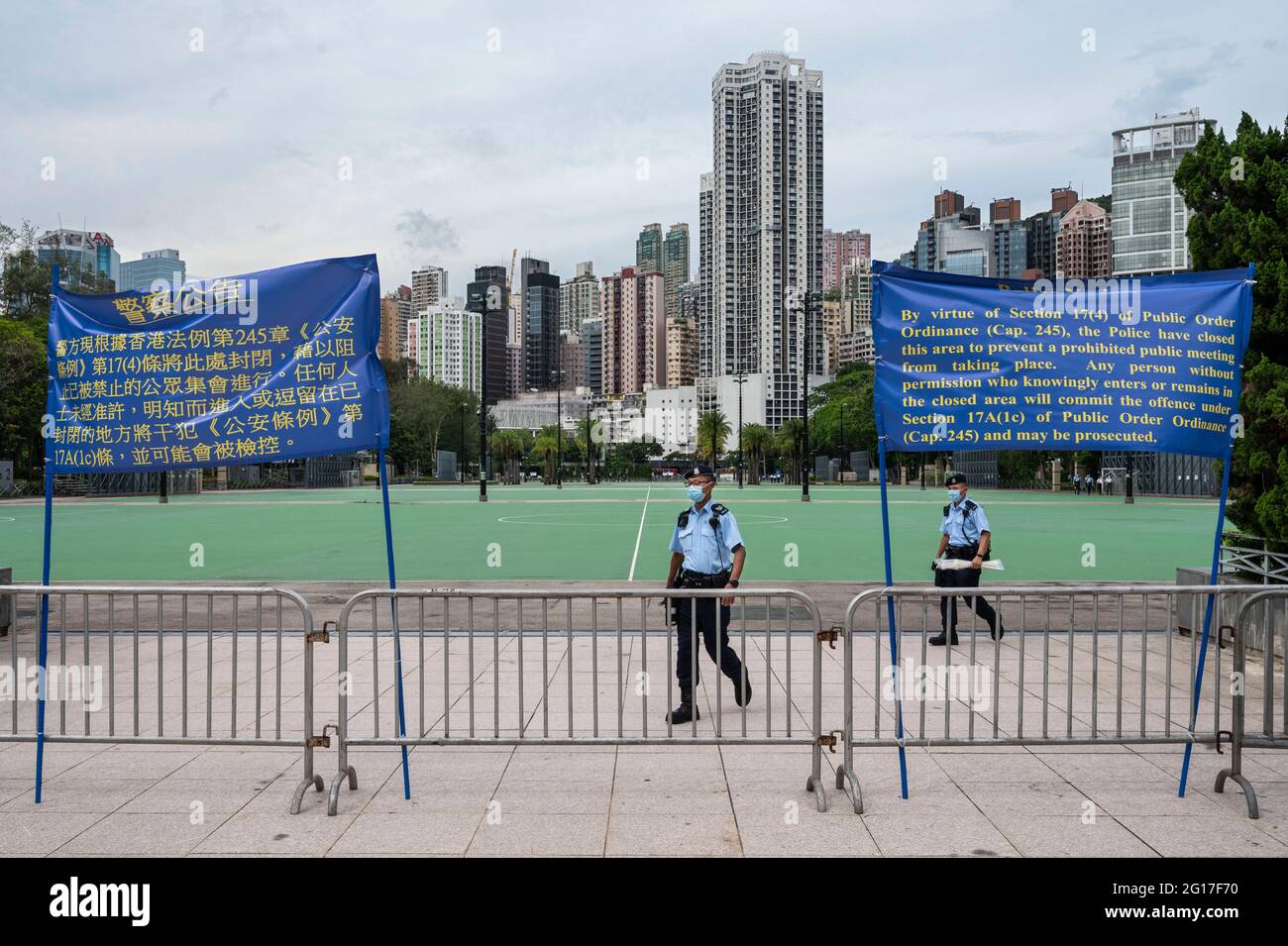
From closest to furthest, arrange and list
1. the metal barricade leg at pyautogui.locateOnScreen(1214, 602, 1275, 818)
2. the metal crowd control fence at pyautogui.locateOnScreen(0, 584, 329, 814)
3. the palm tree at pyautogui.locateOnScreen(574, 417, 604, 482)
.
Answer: the metal barricade leg at pyautogui.locateOnScreen(1214, 602, 1275, 818) < the metal crowd control fence at pyautogui.locateOnScreen(0, 584, 329, 814) < the palm tree at pyautogui.locateOnScreen(574, 417, 604, 482)

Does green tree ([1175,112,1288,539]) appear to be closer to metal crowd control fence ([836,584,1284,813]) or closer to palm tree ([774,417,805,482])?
metal crowd control fence ([836,584,1284,813])

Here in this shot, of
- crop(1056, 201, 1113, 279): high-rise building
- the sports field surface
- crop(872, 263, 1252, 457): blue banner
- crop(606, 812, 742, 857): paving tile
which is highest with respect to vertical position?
crop(1056, 201, 1113, 279): high-rise building

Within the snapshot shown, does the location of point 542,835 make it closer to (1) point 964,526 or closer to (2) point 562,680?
(2) point 562,680

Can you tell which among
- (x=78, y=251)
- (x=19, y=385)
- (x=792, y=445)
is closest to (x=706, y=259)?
(x=792, y=445)

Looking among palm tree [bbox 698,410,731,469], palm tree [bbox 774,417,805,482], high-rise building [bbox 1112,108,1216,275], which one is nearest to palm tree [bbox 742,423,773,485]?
palm tree [bbox 774,417,805,482]

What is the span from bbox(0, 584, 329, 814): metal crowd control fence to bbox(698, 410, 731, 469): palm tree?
3972 inches

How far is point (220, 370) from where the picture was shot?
593 cm

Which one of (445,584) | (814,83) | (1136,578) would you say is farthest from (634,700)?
(814,83)

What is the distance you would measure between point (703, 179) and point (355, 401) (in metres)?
187

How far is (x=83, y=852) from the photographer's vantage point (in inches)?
185

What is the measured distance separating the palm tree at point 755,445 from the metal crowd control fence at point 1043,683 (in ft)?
301

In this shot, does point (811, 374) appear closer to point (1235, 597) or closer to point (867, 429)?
point (867, 429)

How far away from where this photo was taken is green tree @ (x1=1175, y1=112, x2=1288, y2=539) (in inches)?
351

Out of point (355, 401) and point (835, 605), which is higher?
point (355, 401)
